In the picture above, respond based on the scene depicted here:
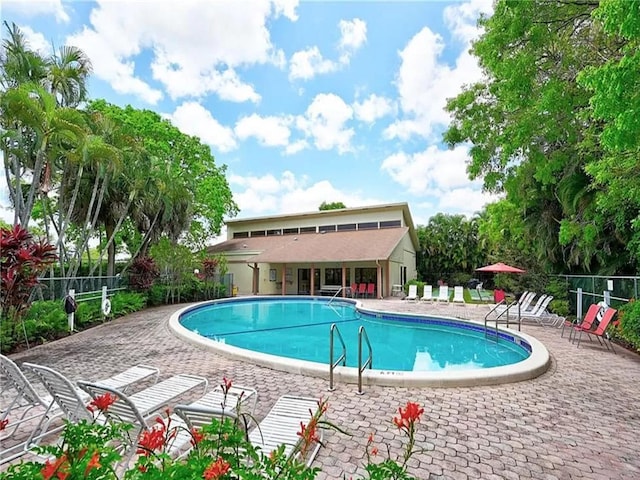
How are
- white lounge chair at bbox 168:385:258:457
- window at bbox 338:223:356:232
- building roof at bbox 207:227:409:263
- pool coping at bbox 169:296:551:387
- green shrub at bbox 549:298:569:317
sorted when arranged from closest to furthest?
white lounge chair at bbox 168:385:258:457, pool coping at bbox 169:296:551:387, green shrub at bbox 549:298:569:317, building roof at bbox 207:227:409:263, window at bbox 338:223:356:232

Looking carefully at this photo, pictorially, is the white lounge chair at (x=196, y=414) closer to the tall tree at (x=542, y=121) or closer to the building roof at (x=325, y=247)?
the tall tree at (x=542, y=121)

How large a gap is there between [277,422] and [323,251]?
1954 cm

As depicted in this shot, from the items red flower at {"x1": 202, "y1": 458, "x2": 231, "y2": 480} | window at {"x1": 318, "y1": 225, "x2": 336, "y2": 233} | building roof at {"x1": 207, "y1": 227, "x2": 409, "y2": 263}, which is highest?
window at {"x1": 318, "y1": 225, "x2": 336, "y2": 233}

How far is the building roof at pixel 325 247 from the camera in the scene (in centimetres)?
2145

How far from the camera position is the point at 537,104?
8203 mm

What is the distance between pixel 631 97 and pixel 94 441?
21.8 ft

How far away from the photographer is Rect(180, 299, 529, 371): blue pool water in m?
9.30

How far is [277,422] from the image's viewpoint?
12.3ft

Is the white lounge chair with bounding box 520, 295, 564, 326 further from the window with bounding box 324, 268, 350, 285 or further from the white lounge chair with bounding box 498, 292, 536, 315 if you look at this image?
the window with bounding box 324, 268, 350, 285

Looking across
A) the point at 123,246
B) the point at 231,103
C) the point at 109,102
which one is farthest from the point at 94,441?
the point at 123,246

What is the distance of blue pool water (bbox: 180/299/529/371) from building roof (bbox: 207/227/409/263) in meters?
4.14

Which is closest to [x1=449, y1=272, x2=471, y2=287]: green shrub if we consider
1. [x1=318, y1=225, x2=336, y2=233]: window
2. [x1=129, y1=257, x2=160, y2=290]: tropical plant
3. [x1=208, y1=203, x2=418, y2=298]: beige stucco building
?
[x1=208, y1=203, x2=418, y2=298]: beige stucco building

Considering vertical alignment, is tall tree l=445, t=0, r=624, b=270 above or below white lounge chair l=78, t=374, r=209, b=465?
above

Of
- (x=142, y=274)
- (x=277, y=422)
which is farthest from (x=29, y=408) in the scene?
(x=142, y=274)
